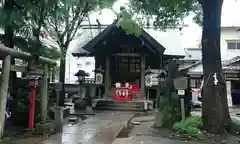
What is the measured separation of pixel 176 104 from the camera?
8.99 m

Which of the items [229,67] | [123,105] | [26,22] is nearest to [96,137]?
[26,22]

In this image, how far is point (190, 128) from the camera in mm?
7551

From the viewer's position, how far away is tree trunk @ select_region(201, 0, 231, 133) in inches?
302

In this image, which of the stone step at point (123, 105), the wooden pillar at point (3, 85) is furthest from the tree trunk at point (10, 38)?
the stone step at point (123, 105)

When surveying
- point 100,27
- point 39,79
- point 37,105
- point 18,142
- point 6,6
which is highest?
point 100,27

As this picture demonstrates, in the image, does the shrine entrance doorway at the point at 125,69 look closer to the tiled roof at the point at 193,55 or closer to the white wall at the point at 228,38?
the tiled roof at the point at 193,55

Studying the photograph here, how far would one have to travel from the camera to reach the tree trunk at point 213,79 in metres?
7.68

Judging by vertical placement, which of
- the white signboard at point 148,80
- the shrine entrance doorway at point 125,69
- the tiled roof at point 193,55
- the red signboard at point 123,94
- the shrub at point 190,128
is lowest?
the shrub at point 190,128

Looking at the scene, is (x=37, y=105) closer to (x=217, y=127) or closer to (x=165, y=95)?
(x=165, y=95)

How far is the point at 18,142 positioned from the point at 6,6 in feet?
15.6

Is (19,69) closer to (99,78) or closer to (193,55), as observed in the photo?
(99,78)

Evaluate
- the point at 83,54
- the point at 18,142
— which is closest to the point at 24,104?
the point at 18,142

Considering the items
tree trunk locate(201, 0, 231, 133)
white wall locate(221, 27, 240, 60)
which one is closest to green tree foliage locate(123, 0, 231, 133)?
tree trunk locate(201, 0, 231, 133)

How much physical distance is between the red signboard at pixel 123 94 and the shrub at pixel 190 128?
733 centimetres
